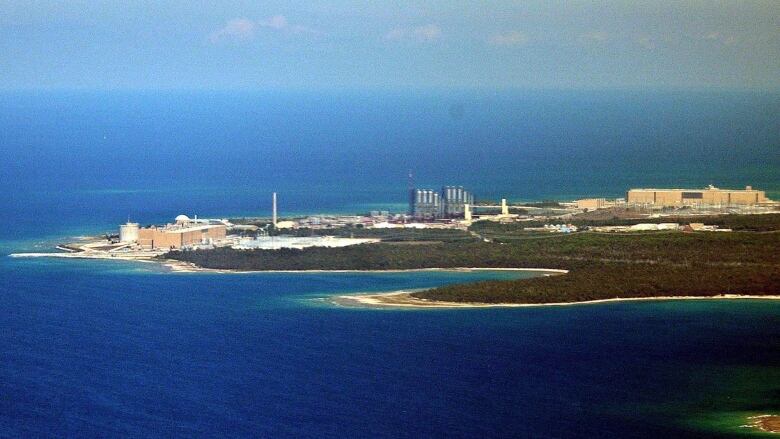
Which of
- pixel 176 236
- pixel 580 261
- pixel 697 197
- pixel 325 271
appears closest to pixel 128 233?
pixel 176 236

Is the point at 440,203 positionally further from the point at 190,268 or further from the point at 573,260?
the point at 190,268

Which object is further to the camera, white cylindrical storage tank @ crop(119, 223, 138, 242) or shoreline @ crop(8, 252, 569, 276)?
white cylindrical storage tank @ crop(119, 223, 138, 242)

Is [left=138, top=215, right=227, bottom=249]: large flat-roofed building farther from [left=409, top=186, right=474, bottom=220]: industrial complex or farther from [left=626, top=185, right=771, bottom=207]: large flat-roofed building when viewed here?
[left=626, top=185, right=771, bottom=207]: large flat-roofed building

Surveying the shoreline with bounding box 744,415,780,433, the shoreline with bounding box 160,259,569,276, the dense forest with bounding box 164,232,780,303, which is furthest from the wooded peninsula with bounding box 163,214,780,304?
the shoreline with bounding box 744,415,780,433

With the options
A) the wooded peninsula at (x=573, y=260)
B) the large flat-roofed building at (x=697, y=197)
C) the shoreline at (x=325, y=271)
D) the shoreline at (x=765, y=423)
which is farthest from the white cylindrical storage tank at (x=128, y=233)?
the shoreline at (x=765, y=423)

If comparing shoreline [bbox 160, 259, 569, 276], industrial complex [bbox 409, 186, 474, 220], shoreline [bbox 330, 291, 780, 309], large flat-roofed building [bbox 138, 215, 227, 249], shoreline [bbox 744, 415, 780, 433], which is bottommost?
shoreline [bbox 744, 415, 780, 433]

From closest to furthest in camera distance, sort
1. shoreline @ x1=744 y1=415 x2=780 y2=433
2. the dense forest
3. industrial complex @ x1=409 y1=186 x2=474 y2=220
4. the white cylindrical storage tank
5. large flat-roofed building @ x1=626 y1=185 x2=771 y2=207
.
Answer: shoreline @ x1=744 y1=415 x2=780 y2=433 < the dense forest < the white cylindrical storage tank < industrial complex @ x1=409 y1=186 x2=474 y2=220 < large flat-roofed building @ x1=626 y1=185 x2=771 y2=207
